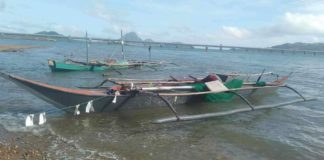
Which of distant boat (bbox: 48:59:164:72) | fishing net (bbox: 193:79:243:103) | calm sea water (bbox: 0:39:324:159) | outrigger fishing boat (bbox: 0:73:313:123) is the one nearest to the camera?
calm sea water (bbox: 0:39:324:159)

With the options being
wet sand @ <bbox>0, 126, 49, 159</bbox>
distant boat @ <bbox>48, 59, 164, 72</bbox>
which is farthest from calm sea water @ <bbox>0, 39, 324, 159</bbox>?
distant boat @ <bbox>48, 59, 164, 72</bbox>

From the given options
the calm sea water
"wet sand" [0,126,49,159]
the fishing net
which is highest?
the fishing net

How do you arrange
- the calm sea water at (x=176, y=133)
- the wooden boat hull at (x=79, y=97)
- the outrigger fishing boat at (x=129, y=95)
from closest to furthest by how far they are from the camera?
the calm sea water at (x=176, y=133) → the wooden boat hull at (x=79, y=97) → the outrigger fishing boat at (x=129, y=95)

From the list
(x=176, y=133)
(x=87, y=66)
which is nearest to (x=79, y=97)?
(x=176, y=133)

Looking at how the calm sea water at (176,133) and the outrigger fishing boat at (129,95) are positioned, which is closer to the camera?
the calm sea water at (176,133)

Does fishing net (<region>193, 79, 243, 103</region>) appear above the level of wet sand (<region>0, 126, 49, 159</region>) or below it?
above

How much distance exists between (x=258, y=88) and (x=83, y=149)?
1160 centimetres

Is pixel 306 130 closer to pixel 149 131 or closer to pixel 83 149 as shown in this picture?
pixel 149 131

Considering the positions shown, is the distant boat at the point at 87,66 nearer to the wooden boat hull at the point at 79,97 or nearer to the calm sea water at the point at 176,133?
the calm sea water at the point at 176,133

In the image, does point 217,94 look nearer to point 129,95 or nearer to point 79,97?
point 129,95

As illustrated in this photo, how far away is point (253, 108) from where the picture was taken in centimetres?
1516

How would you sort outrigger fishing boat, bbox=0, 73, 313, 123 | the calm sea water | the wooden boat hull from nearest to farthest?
the calm sea water → the wooden boat hull → outrigger fishing boat, bbox=0, 73, 313, 123

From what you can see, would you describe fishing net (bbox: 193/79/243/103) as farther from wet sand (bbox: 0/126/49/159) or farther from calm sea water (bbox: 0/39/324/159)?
wet sand (bbox: 0/126/49/159)

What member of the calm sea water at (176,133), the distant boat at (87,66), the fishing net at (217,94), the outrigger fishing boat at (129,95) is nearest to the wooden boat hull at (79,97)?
the outrigger fishing boat at (129,95)
